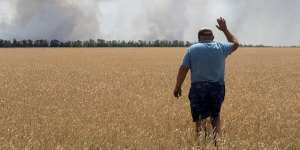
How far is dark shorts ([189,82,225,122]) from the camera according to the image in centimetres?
721

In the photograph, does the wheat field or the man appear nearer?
the wheat field

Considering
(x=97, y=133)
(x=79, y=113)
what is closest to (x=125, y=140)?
(x=97, y=133)

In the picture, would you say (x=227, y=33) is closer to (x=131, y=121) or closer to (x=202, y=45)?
(x=202, y=45)

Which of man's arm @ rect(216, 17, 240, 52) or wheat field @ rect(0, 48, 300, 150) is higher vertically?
man's arm @ rect(216, 17, 240, 52)

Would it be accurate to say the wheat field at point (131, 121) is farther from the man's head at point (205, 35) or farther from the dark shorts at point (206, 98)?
the man's head at point (205, 35)

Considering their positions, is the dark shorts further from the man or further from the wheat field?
the wheat field

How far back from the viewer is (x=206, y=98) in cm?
724

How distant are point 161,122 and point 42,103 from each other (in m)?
3.62

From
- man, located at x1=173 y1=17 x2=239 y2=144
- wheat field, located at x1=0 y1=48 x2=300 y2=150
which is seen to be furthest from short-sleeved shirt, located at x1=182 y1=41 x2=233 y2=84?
wheat field, located at x1=0 y1=48 x2=300 y2=150

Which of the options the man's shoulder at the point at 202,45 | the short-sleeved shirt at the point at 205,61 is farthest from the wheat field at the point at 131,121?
the man's shoulder at the point at 202,45

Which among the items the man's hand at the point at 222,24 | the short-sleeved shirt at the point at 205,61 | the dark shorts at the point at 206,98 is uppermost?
the man's hand at the point at 222,24

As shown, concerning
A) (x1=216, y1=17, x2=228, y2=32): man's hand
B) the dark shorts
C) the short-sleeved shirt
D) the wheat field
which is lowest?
the wheat field

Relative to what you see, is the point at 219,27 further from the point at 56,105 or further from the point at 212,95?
the point at 56,105

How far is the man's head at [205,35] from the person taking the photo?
23.7ft
